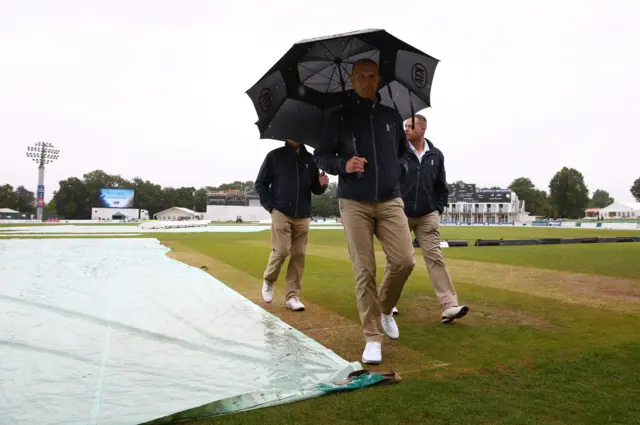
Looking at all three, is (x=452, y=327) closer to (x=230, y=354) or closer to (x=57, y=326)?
(x=230, y=354)

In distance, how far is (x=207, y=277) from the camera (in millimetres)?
7184

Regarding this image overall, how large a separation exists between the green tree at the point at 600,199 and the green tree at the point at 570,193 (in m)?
80.2

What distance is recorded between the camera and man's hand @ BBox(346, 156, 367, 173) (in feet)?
10.8

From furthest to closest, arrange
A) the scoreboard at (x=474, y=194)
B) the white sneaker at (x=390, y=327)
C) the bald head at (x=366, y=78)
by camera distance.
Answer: the scoreboard at (x=474, y=194) < the white sneaker at (x=390, y=327) < the bald head at (x=366, y=78)

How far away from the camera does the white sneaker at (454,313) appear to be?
13.9 ft

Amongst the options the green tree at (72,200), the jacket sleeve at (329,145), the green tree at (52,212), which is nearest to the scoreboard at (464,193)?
the green tree at (72,200)

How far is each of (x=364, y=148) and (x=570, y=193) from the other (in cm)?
11870

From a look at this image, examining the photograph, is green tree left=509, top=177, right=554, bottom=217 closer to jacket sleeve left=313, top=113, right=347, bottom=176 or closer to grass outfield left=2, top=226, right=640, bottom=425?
grass outfield left=2, top=226, right=640, bottom=425

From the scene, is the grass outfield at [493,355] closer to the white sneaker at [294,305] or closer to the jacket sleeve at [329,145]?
the white sneaker at [294,305]

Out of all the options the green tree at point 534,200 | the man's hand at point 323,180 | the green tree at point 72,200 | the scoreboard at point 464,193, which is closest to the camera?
the man's hand at point 323,180

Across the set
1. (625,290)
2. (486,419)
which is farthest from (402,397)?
(625,290)

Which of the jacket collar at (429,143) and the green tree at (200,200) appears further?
the green tree at (200,200)

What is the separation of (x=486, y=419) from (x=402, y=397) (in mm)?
474

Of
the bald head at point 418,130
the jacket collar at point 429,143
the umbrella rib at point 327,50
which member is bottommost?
the jacket collar at point 429,143
